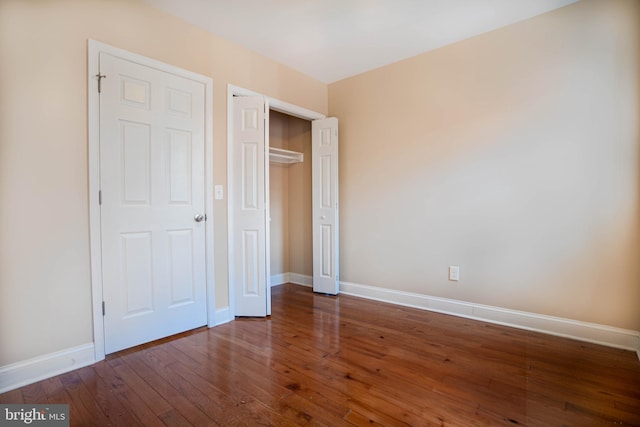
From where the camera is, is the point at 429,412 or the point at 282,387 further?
the point at 282,387

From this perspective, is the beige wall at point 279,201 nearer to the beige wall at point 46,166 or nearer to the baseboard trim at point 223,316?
the baseboard trim at point 223,316

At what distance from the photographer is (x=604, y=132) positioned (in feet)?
7.56

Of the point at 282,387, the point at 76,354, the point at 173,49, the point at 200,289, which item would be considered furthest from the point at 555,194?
the point at 76,354

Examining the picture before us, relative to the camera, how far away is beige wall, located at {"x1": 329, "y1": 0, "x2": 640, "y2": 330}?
2273mm

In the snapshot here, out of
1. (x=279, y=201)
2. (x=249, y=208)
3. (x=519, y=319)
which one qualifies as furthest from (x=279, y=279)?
(x=519, y=319)

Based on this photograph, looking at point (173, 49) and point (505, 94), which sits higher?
point (173, 49)

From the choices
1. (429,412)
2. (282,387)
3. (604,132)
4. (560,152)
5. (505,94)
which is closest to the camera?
(429,412)

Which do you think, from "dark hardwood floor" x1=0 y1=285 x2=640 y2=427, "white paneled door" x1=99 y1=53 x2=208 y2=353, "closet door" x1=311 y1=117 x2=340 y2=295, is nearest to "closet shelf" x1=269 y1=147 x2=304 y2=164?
"closet door" x1=311 y1=117 x2=340 y2=295

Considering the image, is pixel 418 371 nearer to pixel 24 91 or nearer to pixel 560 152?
pixel 560 152

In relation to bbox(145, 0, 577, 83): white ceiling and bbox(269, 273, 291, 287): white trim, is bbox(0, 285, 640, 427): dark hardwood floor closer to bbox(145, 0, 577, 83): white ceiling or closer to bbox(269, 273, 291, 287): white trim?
bbox(269, 273, 291, 287): white trim

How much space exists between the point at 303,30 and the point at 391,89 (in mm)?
1206

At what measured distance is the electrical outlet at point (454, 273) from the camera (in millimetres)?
2982


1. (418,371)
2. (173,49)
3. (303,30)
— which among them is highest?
(303,30)
